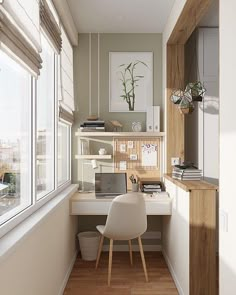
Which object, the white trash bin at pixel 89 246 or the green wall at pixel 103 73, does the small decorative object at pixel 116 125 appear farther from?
the white trash bin at pixel 89 246

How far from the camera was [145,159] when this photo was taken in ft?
14.8

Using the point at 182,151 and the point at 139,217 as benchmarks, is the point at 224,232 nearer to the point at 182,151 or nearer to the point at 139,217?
the point at 139,217

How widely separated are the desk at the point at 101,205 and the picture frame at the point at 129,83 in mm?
1233

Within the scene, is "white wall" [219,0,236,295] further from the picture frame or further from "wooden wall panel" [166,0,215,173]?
the picture frame

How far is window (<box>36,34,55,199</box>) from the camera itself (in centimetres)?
288

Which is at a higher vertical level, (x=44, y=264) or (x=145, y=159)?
(x=145, y=159)

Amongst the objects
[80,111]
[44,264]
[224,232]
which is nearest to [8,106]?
[44,264]

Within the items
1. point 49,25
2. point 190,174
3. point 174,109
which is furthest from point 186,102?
point 49,25

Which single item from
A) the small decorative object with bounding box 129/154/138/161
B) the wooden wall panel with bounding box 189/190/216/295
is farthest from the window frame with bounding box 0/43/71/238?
the small decorative object with bounding box 129/154/138/161

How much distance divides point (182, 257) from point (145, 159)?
163 cm

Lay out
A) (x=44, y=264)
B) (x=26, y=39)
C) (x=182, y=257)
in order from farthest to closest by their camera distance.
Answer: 1. (x=182, y=257)
2. (x=44, y=264)
3. (x=26, y=39)

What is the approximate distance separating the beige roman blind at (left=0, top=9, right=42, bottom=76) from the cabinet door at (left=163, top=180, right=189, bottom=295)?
5.20ft

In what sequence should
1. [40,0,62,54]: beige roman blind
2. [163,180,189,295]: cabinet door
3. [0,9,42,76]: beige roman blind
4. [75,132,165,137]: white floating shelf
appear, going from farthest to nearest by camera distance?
1. [75,132,165,137]: white floating shelf
2. [163,180,189,295]: cabinet door
3. [40,0,62,54]: beige roman blind
4. [0,9,42,76]: beige roman blind

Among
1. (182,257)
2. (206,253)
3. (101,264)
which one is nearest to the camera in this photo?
(206,253)
